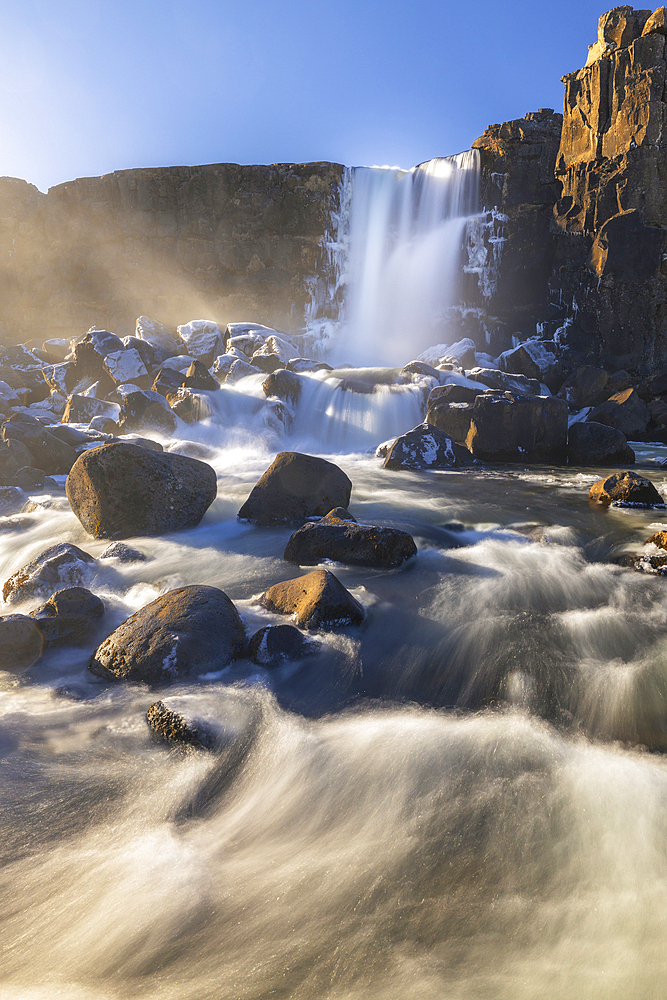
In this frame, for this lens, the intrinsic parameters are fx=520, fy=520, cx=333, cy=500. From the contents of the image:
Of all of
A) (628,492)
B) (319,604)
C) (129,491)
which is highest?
(628,492)

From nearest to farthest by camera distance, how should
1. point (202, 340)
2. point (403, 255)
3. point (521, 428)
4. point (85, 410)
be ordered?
point (521, 428), point (85, 410), point (202, 340), point (403, 255)

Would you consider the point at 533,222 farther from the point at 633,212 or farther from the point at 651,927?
the point at 651,927

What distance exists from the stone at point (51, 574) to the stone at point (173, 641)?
3.91ft

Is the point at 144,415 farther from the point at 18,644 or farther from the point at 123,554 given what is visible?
the point at 18,644

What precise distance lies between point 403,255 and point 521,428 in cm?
1948

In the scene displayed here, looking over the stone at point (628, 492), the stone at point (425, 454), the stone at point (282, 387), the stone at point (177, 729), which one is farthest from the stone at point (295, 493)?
the stone at point (282, 387)

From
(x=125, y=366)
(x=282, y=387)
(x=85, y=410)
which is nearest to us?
(x=85, y=410)

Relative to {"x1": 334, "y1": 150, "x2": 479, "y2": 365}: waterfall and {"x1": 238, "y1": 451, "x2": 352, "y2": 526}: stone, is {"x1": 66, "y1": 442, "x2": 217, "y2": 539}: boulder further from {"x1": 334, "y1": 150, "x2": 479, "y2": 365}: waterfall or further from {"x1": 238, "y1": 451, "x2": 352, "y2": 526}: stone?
{"x1": 334, "y1": 150, "x2": 479, "y2": 365}: waterfall

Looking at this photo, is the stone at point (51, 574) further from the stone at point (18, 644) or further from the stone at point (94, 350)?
the stone at point (94, 350)

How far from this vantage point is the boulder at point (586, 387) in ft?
45.1

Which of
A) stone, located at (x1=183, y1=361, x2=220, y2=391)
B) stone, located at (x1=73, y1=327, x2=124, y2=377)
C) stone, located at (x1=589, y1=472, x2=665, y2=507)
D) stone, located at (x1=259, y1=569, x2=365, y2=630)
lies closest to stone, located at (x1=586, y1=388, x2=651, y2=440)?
stone, located at (x1=589, y1=472, x2=665, y2=507)

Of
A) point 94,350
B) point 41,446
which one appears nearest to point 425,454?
point 41,446

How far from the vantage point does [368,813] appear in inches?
78.9

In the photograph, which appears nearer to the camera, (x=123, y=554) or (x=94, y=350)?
(x=123, y=554)
